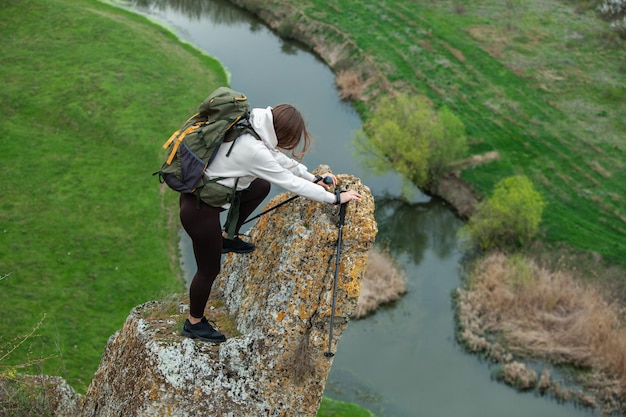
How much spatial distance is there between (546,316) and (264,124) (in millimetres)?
18428

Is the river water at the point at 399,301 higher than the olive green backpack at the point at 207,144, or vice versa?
the olive green backpack at the point at 207,144

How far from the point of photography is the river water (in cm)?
2166

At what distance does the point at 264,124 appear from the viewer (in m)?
7.39

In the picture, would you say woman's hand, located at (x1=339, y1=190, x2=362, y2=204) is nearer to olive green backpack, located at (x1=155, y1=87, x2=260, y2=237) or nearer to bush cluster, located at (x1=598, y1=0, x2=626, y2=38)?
olive green backpack, located at (x1=155, y1=87, x2=260, y2=237)

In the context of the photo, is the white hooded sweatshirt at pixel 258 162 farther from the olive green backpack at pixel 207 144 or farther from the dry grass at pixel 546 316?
the dry grass at pixel 546 316

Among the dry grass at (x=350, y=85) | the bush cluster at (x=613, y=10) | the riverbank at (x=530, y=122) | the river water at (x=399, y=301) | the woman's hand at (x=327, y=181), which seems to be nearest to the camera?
the woman's hand at (x=327, y=181)

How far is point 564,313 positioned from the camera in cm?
2325

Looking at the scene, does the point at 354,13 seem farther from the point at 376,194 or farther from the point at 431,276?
the point at 431,276

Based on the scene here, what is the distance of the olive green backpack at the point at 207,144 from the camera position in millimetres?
7328

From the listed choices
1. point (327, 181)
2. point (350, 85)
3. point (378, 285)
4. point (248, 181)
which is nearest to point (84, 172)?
point (378, 285)

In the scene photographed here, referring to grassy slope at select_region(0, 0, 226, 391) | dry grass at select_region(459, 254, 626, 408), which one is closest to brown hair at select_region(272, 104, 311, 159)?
grassy slope at select_region(0, 0, 226, 391)

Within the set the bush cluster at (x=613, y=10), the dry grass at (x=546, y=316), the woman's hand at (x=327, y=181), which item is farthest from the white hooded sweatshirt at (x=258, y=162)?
the bush cluster at (x=613, y=10)

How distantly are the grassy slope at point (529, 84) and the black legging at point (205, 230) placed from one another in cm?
2139

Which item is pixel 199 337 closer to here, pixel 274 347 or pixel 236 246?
pixel 274 347
